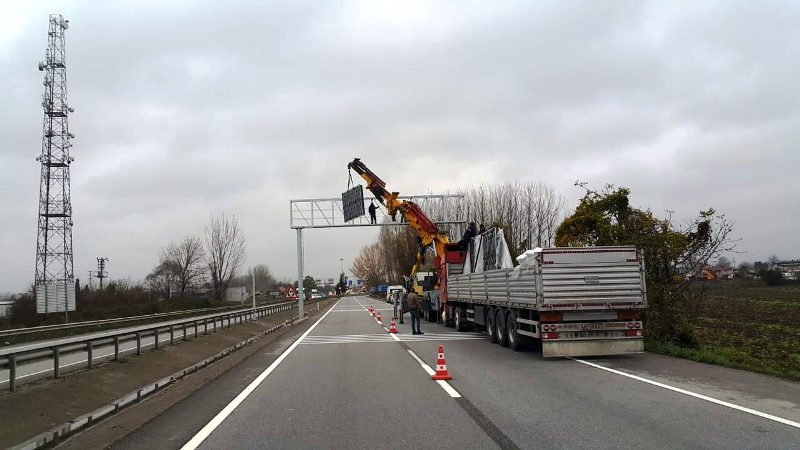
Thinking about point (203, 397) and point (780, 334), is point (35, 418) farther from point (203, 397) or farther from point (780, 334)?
point (780, 334)

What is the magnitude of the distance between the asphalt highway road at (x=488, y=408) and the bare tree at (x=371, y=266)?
94932mm

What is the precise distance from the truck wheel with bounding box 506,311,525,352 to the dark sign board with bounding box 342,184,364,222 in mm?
17136

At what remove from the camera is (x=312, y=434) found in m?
7.05

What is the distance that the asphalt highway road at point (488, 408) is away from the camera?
21.9ft

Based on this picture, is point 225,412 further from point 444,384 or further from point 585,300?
point 585,300

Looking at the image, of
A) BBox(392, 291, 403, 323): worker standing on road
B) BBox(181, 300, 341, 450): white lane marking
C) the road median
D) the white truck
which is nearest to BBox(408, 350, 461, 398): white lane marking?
the white truck

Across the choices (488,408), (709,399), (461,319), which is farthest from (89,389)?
(461,319)

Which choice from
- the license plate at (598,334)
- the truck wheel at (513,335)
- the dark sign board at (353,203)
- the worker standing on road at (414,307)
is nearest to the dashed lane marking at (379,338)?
the worker standing on road at (414,307)

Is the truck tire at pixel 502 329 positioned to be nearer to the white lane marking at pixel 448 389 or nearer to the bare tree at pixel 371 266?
the white lane marking at pixel 448 389

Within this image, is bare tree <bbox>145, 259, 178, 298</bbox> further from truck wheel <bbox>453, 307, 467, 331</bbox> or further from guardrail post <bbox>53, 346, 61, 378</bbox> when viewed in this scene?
guardrail post <bbox>53, 346, 61, 378</bbox>

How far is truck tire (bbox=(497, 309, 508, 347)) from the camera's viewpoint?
684 inches

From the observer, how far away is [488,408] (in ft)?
27.6

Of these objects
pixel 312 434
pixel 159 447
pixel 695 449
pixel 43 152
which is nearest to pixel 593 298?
pixel 695 449

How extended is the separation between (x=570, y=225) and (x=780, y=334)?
8126 mm
